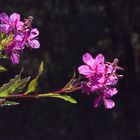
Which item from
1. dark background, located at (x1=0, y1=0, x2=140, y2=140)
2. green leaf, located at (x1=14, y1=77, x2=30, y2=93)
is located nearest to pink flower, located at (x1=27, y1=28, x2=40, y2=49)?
green leaf, located at (x1=14, y1=77, x2=30, y2=93)

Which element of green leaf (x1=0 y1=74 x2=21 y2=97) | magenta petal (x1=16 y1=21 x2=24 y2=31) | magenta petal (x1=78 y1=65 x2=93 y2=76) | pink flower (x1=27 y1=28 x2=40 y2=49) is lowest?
green leaf (x1=0 y1=74 x2=21 y2=97)

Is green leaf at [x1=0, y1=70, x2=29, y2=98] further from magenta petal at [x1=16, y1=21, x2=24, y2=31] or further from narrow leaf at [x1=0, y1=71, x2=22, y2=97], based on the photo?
magenta petal at [x1=16, y1=21, x2=24, y2=31]

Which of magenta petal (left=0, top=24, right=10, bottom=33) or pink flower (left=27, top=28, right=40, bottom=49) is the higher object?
magenta petal (left=0, top=24, right=10, bottom=33)

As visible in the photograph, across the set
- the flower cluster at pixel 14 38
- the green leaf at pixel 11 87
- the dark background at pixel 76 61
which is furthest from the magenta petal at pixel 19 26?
the dark background at pixel 76 61

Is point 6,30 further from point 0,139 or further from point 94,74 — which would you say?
point 0,139

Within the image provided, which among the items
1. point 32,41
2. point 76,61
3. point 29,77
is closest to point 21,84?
point 29,77

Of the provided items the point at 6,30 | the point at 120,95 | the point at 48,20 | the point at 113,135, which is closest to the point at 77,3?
the point at 48,20
